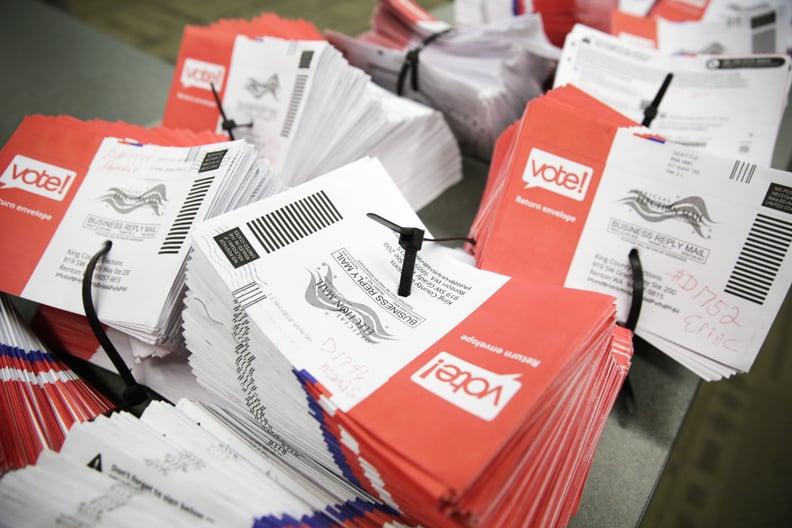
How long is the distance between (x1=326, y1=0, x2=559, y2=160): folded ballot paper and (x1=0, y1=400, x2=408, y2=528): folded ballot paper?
699 millimetres

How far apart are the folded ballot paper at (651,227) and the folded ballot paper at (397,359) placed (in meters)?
0.10

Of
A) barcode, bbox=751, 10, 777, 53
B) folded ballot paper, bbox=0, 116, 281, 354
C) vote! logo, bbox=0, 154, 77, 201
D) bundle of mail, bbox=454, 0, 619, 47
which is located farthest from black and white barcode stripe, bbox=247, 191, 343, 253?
barcode, bbox=751, 10, 777, 53

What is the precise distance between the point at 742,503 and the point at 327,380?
1397 millimetres

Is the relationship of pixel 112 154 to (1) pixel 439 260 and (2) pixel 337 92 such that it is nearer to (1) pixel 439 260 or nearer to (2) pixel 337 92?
(2) pixel 337 92

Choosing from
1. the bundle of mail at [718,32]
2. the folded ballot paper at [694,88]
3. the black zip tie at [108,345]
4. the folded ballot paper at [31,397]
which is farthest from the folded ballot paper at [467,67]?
the folded ballot paper at [31,397]

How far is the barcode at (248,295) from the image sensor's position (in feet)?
1.56

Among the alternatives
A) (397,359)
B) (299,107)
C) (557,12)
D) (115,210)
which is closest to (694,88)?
(557,12)

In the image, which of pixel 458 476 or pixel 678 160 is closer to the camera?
pixel 458 476

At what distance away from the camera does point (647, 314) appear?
643mm

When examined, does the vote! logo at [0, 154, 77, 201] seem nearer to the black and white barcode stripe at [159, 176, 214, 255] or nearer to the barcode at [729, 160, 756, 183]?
the black and white barcode stripe at [159, 176, 214, 255]

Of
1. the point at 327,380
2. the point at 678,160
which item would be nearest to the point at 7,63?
the point at 327,380

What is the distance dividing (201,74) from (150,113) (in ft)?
1.03

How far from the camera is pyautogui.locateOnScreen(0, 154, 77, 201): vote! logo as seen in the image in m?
0.68

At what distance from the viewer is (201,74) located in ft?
2.99
